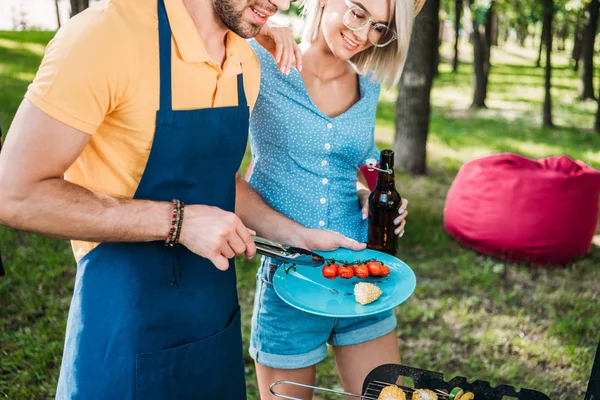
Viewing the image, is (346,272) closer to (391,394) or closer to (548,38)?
(391,394)

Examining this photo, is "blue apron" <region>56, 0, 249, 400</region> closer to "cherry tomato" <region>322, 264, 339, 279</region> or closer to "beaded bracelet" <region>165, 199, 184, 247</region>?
"beaded bracelet" <region>165, 199, 184, 247</region>

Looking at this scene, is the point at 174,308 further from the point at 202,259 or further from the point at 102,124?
the point at 102,124

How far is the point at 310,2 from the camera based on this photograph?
249cm

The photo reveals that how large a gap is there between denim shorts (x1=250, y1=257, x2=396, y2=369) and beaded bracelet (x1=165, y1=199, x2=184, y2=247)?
0.77 m

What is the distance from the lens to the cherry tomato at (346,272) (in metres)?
2.18

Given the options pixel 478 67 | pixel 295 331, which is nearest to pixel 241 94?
pixel 295 331

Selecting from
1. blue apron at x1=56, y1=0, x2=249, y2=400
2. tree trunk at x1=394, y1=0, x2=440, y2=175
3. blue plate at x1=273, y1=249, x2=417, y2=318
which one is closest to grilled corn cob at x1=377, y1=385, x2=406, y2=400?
blue plate at x1=273, y1=249, x2=417, y2=318

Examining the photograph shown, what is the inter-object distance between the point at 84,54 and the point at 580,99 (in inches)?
659

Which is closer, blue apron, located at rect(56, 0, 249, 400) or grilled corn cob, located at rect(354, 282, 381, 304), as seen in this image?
blue apron, located at rect(56, 0, 249, 400)

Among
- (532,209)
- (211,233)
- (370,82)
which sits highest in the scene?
(370,82)

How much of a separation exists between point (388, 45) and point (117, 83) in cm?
129

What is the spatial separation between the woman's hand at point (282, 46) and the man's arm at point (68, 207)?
756mm

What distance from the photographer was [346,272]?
2193mm

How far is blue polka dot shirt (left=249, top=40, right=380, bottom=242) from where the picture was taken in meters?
2.40
